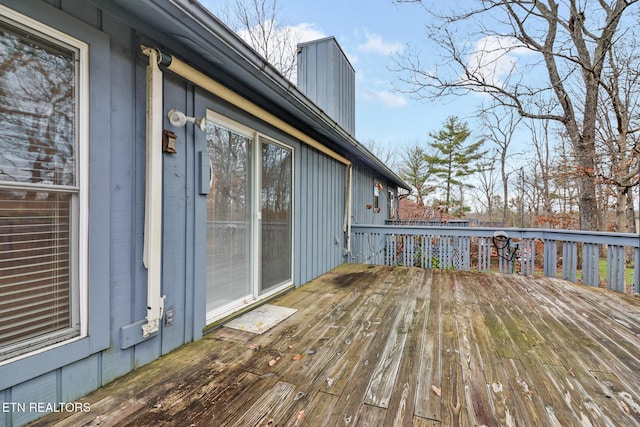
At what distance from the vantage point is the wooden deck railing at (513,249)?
387 centimetres

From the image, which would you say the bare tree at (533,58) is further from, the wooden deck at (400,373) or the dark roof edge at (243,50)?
the wooden deck at (400,373)

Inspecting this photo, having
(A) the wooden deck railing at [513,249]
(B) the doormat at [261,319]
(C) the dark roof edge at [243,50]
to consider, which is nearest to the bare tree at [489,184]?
(A) the wooden deck railing at [513,249]

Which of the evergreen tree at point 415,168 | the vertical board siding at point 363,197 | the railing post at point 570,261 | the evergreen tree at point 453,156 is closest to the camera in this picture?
the railing post at point 570,261

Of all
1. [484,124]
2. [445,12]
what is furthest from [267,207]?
[484,124]

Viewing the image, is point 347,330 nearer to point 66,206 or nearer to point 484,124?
point 66,206

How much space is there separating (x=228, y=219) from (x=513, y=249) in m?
5.10

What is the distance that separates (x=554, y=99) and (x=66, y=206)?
10249mm

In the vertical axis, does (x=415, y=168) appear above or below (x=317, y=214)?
above

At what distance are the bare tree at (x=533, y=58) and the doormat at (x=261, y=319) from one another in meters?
6.78

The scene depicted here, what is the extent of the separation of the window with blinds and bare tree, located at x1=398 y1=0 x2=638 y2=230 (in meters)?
7.38

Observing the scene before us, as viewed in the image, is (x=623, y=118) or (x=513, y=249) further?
(x=623, y=118)

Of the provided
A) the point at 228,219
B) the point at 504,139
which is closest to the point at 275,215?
the point at 228,219

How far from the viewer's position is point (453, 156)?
59.1ft

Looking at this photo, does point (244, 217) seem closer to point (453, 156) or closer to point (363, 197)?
point (363, 197)
